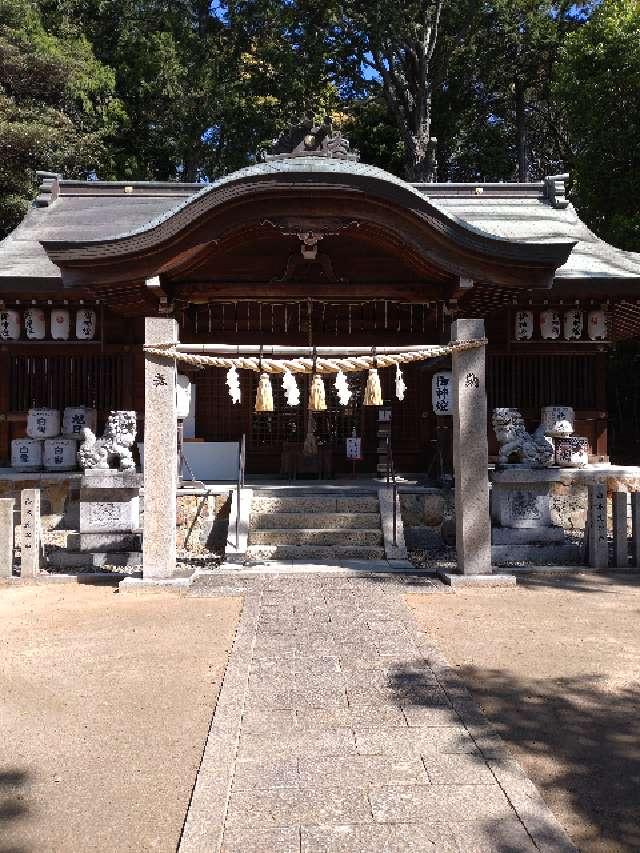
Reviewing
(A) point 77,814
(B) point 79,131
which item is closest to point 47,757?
(A) point 77,814

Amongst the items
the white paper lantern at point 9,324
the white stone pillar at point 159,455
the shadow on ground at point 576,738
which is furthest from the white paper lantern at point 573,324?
the white paper lantern at point 9,324

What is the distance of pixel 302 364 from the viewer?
23.4 ft

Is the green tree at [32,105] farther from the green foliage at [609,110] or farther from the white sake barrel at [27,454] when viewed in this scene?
the green foliage at [609,110]

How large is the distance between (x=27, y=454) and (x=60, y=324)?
2.32 meters

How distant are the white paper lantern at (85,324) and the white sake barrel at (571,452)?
323 inches

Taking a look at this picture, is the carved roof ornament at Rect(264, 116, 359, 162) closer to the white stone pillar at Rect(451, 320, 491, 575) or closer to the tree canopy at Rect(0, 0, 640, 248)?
the white stone pillar at Rect(451, 320, 491, 575)

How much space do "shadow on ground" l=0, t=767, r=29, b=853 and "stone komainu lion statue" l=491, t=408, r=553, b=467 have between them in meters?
6.94

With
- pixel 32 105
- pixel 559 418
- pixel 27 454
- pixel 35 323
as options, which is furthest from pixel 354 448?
pixel 32 105

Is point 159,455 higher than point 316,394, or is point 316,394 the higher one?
point 316,394

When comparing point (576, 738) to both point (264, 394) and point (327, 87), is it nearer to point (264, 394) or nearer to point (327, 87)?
point (264, 394)

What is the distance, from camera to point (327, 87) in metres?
25.1

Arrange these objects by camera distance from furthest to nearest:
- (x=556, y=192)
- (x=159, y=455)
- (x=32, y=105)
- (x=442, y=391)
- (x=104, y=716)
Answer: (x=32, y=105) → (x=556, y=192) → (x=442, y=391) → (x=159, y=455) → (x=104, y=716)

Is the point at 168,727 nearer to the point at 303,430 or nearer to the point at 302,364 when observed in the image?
the point at 302,364

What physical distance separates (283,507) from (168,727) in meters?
5.72
